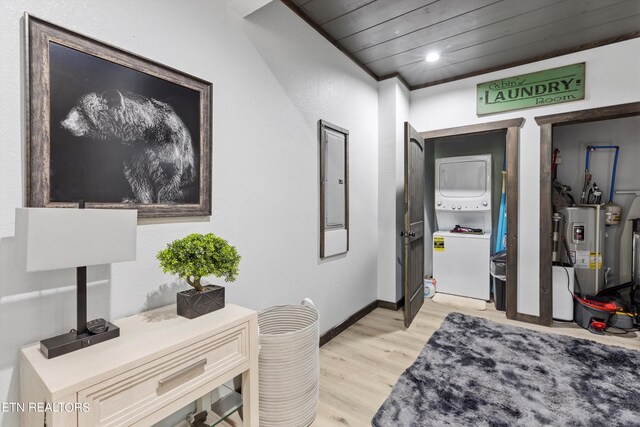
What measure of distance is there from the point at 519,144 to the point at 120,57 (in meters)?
3.52

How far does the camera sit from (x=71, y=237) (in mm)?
948

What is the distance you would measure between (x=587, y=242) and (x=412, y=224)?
6.33 feet

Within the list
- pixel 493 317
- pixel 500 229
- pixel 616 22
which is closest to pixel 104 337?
pixel 493 317

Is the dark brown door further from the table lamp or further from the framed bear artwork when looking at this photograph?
the table lamp

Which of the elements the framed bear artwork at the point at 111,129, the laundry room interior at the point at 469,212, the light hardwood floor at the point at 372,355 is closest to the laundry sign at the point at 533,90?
the laundry room interior at the point at 469,212

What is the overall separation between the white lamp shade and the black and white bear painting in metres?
0.25

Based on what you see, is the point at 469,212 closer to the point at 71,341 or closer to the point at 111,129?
the point at 111,129

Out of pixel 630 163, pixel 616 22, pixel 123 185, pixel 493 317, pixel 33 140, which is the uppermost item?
pixel 616 22

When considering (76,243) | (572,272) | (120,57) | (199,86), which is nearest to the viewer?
(76,243)

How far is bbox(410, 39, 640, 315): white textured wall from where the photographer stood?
8.91 feet

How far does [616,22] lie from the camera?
2451 millimetres

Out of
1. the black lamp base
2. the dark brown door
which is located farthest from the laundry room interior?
the black lamp base

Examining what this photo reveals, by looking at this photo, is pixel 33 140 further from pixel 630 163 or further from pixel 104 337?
pixel 630 163

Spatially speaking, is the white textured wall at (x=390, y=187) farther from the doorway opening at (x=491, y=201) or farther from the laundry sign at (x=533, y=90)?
the laundry sign at (x=533, y=90)
